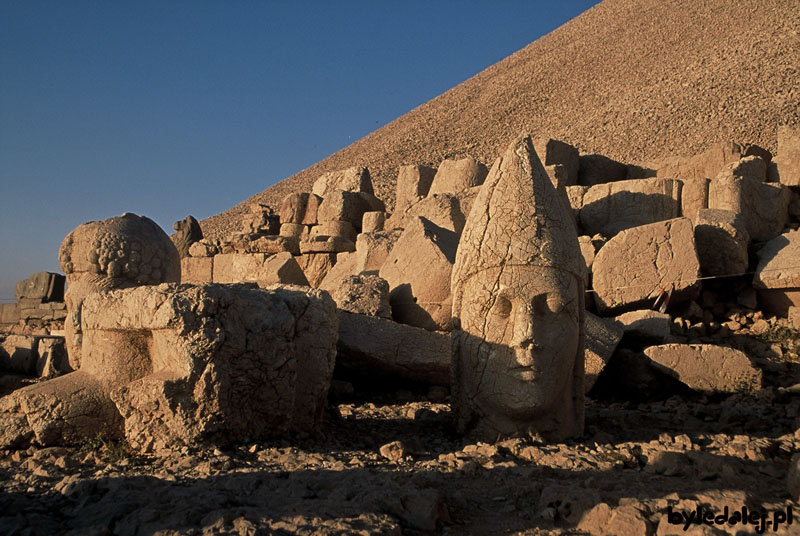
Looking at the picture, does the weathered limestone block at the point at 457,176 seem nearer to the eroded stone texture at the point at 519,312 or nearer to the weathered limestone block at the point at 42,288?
the eroded stone texture at the point at 519,312

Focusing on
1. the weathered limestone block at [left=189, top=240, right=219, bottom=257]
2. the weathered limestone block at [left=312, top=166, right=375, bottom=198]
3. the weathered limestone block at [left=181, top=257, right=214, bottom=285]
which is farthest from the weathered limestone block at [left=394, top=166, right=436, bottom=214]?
the weathered limestone block at [left=181, top=257, right=214, bottom=285]

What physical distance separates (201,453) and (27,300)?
1113 cm

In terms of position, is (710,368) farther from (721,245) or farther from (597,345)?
(721,245)

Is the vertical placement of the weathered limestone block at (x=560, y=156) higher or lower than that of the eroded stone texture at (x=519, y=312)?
higher

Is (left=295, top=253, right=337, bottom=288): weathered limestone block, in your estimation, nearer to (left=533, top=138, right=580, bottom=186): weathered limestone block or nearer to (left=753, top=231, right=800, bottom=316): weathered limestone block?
(left=533, top=138, right=580, bottom=186): weathered limestone block

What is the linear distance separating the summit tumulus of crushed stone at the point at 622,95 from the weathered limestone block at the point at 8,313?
12144 millimetres

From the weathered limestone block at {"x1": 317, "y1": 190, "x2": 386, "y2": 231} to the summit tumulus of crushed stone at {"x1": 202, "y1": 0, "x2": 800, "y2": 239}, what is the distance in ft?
34.0

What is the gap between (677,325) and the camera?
7.31 metres

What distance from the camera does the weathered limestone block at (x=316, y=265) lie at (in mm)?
10797

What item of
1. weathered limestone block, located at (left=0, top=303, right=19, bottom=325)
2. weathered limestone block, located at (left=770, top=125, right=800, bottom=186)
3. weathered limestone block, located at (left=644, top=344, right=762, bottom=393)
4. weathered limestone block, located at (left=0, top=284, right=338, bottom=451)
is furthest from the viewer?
weathered limestone block, located at (left=0, top=303, right=19, bottom=325)

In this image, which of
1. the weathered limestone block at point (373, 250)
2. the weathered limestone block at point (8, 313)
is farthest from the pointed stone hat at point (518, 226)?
the weathered limestone block at point (8, 313)

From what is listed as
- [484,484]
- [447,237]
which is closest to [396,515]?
[484,484]

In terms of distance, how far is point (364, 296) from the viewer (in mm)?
6426

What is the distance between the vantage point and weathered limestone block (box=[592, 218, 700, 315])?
24.5ft
